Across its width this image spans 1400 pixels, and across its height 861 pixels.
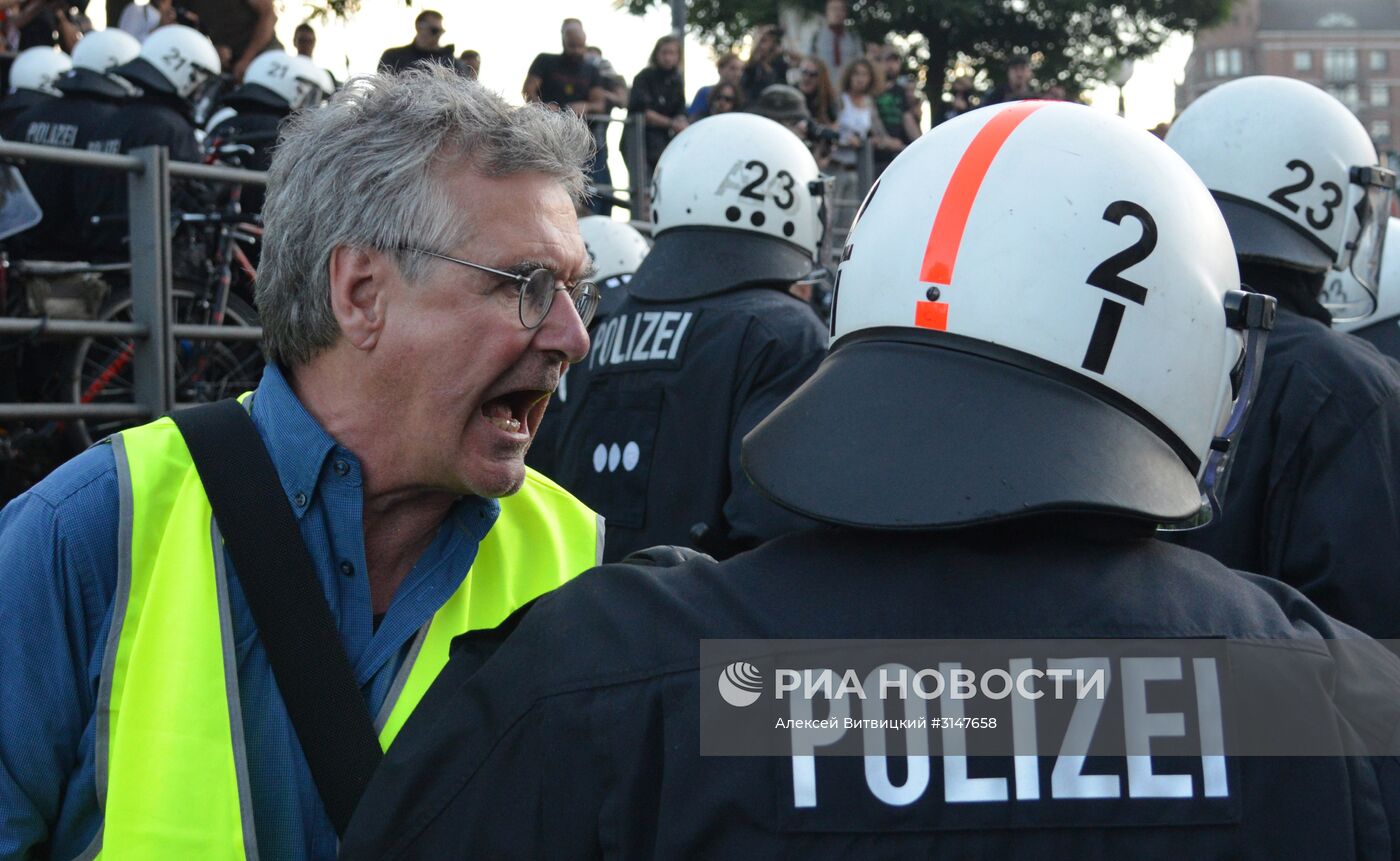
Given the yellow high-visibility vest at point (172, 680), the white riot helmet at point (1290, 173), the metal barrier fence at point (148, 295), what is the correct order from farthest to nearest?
the metal barrier fence at point (148, 295) < the white riot helmet at point (1290, 173) < the yellow high-visibility vest at point (172, 680)

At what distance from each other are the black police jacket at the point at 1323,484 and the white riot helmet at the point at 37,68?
7.71 m

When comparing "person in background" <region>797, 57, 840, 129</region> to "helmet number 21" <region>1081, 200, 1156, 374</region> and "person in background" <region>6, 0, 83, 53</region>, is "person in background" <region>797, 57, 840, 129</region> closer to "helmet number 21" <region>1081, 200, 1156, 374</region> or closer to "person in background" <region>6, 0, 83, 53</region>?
"person in background" <region>6, 0, 83, 53</region>

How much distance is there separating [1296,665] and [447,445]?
1195 mm

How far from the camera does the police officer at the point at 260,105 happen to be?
8.62 m

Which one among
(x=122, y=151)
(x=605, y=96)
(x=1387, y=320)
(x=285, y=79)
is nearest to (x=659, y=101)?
(x=605, y=96)

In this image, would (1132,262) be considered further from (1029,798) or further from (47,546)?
(47,546)

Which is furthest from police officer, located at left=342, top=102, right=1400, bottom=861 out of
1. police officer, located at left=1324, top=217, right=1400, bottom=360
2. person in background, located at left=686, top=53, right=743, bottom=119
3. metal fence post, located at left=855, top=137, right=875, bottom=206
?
metal fence post, located at left=855, top=137, right=875, bottom=206

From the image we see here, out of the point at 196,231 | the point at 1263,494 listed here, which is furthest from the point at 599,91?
the point at 1263,494

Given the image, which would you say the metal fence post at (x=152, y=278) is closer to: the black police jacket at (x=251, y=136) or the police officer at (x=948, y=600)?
the black police jacket at (x=251, y=136)

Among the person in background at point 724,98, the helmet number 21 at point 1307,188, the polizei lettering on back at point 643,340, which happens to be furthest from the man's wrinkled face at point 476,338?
the person in background at point 724,98

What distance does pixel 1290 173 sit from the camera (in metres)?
3.85

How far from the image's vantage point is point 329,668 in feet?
6.31

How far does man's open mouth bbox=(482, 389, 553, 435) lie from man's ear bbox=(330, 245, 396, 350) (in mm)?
197

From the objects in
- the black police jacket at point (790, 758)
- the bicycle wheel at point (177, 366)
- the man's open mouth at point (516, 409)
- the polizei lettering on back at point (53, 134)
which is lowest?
Answer: the bicycle wheel at point (177, 366)
